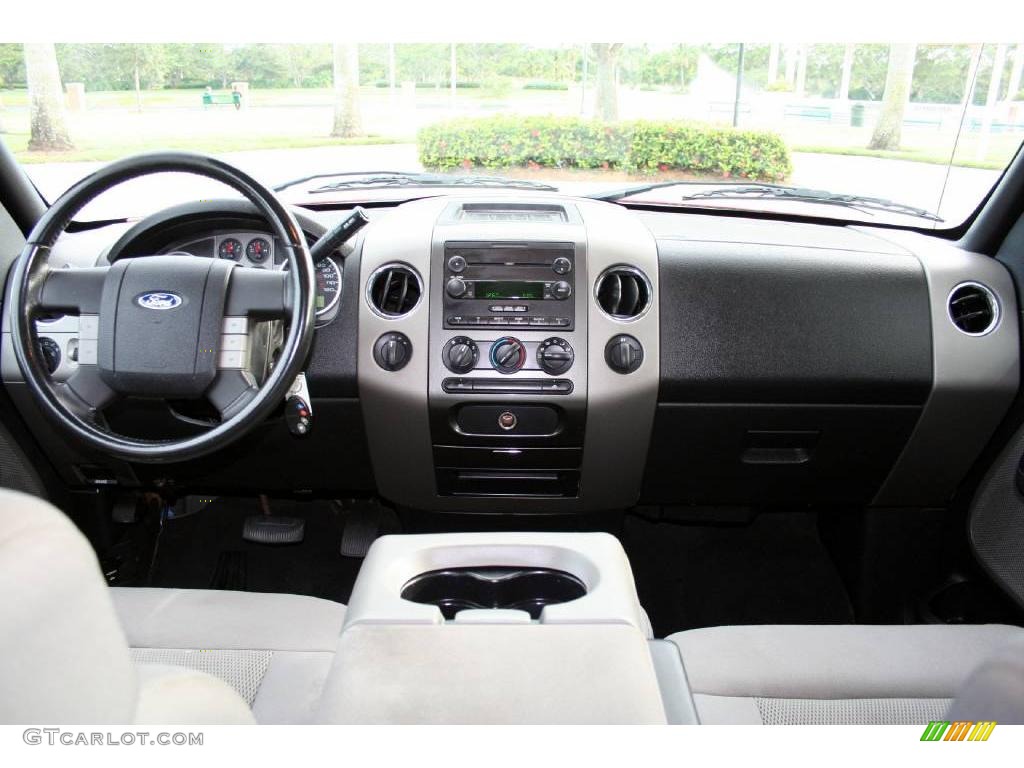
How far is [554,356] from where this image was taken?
7.42 ft

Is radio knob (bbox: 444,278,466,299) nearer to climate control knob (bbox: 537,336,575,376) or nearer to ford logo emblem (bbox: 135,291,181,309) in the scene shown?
climate control knob (bbox: 537,336,575,376)

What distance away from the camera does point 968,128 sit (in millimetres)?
2420

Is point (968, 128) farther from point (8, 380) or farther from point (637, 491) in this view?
point (8, 380)

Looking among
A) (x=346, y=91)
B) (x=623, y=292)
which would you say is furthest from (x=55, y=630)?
(x=346, y=91)

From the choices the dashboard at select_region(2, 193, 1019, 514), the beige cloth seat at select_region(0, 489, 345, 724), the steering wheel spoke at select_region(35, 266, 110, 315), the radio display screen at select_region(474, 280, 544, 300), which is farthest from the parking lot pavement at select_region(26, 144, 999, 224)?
the beige cloth seat at select_region(0, 489, 345, 724)

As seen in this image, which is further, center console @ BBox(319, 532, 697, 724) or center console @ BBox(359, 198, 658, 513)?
center console @ BBox(359, 198, 658, 513)

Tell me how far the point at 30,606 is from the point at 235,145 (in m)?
2.07

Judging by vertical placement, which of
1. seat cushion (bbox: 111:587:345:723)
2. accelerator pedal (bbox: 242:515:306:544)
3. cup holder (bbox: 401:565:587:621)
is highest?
cup holder (bbox: 401:565:587:621)

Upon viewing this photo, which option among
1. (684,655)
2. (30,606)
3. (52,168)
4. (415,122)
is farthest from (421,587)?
(52,168)

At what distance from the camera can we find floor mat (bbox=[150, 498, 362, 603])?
2871mm

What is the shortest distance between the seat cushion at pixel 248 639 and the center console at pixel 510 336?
0.75m

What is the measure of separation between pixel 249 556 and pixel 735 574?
5.70 feet

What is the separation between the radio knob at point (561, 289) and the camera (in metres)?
2.26

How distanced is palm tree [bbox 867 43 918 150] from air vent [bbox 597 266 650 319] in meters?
0.90
